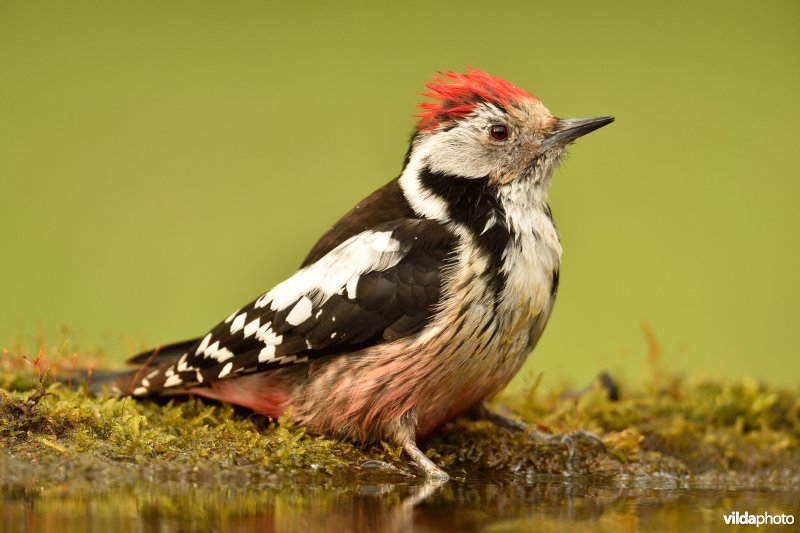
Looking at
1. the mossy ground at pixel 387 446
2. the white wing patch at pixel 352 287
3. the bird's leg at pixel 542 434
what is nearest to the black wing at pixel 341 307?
the white wing patch at pixel 352 287

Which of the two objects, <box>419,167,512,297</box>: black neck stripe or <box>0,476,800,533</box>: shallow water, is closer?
<box>0,476,800,533</box>: shallow water

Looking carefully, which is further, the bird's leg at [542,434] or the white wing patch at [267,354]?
the bird's leg at [542,434]

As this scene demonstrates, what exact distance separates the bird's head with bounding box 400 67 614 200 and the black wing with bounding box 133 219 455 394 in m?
0.44

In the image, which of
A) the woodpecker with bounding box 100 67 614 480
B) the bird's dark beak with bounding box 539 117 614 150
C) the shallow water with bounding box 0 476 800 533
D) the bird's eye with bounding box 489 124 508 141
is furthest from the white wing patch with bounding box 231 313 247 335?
the bird's dark beak with bounding box 539 117 614 150

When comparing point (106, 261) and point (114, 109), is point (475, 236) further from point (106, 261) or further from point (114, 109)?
point (114, 109)

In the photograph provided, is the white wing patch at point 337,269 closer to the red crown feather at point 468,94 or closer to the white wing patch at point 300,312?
the white wing patch at point 300,312

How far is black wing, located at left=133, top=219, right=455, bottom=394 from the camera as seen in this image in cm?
384

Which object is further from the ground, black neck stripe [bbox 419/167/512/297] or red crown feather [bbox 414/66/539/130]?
red crown feather [bbox 414/66/539/130]

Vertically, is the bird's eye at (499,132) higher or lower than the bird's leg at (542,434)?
higher

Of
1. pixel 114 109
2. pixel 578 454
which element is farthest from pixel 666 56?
pixel 578 454

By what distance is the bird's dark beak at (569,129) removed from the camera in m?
4.38

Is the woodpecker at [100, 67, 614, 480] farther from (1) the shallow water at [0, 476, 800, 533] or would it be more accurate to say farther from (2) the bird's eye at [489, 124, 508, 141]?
(1) the shallow water at [0, 476, 800, 533]

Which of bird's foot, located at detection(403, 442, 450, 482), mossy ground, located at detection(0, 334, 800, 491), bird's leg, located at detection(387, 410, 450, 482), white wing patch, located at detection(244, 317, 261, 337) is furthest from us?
white wing patch, located at detection(244, 317, 261, 337)

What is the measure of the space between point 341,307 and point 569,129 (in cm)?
141
